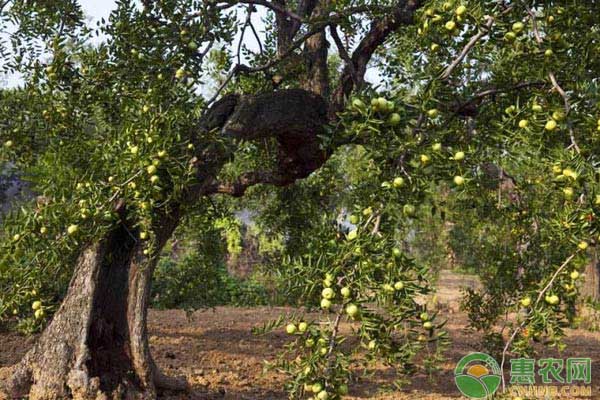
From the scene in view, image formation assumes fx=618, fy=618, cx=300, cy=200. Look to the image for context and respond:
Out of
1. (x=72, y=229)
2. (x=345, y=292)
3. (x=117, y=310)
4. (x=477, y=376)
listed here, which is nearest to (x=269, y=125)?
(x=117, y=310)

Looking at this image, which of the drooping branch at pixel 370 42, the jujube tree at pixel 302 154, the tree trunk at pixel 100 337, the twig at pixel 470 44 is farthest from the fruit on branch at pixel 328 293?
the drooping branch at pixel 370 42

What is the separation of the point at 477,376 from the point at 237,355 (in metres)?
2.53

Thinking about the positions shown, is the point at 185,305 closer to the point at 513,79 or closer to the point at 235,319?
the point at 235,319

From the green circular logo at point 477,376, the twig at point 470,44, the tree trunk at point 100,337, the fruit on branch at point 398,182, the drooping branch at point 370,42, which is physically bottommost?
the green circular logo at point 477,376

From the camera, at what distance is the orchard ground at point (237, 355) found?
5.11 m

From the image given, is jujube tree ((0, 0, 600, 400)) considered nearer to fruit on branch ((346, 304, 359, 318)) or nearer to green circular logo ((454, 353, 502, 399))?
fruit on branch ((346, 304, 359, 318))

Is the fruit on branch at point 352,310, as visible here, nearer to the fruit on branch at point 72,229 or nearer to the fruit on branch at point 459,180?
the fruit on branch at point 459,180

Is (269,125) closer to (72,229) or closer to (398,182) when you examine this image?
(72,229)

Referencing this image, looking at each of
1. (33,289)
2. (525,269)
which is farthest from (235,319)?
(33,289)

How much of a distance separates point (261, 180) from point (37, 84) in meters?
1.88

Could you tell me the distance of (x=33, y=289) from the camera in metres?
2.73

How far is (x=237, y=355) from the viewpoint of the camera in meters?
6.66

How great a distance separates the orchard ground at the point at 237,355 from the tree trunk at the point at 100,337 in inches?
21.0

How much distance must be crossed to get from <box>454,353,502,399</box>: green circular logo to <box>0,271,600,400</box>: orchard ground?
11cm
